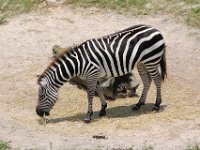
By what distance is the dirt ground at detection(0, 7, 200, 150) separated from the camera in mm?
9812

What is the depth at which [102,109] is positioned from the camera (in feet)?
38.5

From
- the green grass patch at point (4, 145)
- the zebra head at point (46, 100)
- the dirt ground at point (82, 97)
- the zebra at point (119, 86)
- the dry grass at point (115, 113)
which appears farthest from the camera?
the zebra at point (119, 86)

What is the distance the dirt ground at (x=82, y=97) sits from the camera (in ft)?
32.2

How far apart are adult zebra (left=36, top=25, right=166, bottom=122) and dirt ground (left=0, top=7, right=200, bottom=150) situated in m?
0.58

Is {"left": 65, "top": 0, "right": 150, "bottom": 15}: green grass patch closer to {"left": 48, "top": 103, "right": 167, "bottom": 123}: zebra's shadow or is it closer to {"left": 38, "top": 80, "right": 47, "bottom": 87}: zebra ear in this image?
{"left": 48, "top": 103, "right": 167, "bottom": 123}: zebra's shadow

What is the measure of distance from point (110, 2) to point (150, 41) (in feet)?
22.0

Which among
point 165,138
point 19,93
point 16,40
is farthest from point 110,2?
point 165,138

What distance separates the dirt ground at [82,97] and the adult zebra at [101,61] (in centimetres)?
58

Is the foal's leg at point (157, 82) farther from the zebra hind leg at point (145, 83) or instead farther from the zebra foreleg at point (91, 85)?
the zebra foreleg at point (91, 85)

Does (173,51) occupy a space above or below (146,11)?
below

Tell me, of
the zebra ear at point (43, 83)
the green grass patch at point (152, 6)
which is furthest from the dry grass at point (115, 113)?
the green grass patch at point (152, 6)

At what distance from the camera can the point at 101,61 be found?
1134 centimetres

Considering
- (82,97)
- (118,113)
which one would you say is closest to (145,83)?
(118,113)

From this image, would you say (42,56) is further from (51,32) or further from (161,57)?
(161,57)
